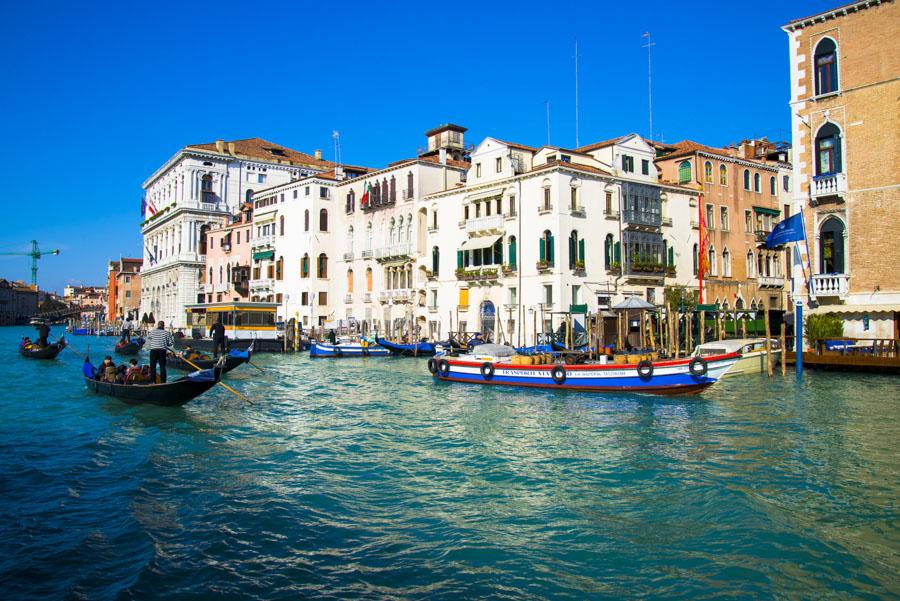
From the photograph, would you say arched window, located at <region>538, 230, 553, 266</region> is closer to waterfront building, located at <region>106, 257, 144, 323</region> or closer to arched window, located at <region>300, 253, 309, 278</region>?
arched window, located at <region>300, 253, 309, 278</region>

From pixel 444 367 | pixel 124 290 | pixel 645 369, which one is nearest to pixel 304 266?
pixel 444 367

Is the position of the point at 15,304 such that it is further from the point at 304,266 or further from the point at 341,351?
the point at 341,351

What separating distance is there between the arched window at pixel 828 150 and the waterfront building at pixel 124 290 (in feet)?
197

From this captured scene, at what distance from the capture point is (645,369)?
52.0 ft

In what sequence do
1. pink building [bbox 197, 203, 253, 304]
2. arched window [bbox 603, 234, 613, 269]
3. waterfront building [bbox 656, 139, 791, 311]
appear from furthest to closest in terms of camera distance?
pink building [bbox 197, 203, 253, 304] < waterfront building [bbox 656, 139, 791, 311] < arched window [bbox 603, 234, 613, 269]

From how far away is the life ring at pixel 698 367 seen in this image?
15.3m

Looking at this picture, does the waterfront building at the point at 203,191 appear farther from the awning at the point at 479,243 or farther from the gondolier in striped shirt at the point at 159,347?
the gondolier in striped shirt at the point at 159,347

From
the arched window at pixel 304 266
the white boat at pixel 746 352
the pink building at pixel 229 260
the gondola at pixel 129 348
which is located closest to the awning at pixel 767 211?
the white boat at pixel 746 352

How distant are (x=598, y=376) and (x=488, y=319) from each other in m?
12.8

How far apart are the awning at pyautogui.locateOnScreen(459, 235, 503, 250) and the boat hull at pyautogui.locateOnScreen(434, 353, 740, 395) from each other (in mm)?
10014

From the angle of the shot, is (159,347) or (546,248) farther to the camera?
(546,248)

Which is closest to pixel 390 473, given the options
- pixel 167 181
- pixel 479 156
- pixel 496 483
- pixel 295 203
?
pixel 496 483

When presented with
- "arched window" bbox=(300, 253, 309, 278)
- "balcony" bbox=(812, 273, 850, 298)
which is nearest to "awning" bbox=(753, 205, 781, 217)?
"balcony" bbox=(812, 273, 850, 298)

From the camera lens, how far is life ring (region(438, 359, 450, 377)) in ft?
63.8
